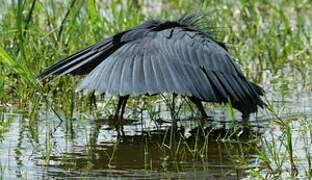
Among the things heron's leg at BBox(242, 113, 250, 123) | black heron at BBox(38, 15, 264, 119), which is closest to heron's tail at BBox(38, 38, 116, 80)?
black heron at BBox(38, 15, 264, 119)

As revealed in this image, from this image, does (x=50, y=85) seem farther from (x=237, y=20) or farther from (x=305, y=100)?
(x=237, y=20)

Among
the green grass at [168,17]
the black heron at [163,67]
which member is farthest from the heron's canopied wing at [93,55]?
the green grass at [168,17]

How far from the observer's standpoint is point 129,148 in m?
4.45

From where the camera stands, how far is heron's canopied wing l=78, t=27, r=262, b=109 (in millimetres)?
4340

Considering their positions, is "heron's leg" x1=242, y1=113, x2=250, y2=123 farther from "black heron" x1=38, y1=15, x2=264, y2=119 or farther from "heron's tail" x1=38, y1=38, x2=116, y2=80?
"heron's tail" x1=38, y1=38, x2=116, y2=80

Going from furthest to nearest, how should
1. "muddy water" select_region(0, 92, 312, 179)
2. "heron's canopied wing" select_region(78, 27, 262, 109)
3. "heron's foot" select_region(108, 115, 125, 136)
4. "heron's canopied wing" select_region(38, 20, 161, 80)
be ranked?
"heron's foot" select_region(108, 115, 125, 136)
"heron's canopied wing" select_region(38, 20, 161, 80)
"heron's canopied wing" select_region(78, 27, 262, 109)
"muddy water" select_region(0, 92, 312, 179)

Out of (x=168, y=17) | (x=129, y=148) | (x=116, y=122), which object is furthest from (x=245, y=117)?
(x=168, y=17)

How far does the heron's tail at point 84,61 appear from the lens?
4736 millimetres

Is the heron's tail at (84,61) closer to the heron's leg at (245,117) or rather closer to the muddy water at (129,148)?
the muddy water at (129,148)

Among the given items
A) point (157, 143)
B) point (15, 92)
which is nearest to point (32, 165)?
point (157, 143)

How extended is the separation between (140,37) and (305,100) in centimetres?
130

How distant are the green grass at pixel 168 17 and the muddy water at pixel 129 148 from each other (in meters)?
0.03

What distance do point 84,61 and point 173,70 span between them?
1.78ft

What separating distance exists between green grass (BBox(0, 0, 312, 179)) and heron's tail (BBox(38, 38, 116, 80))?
25 cm
